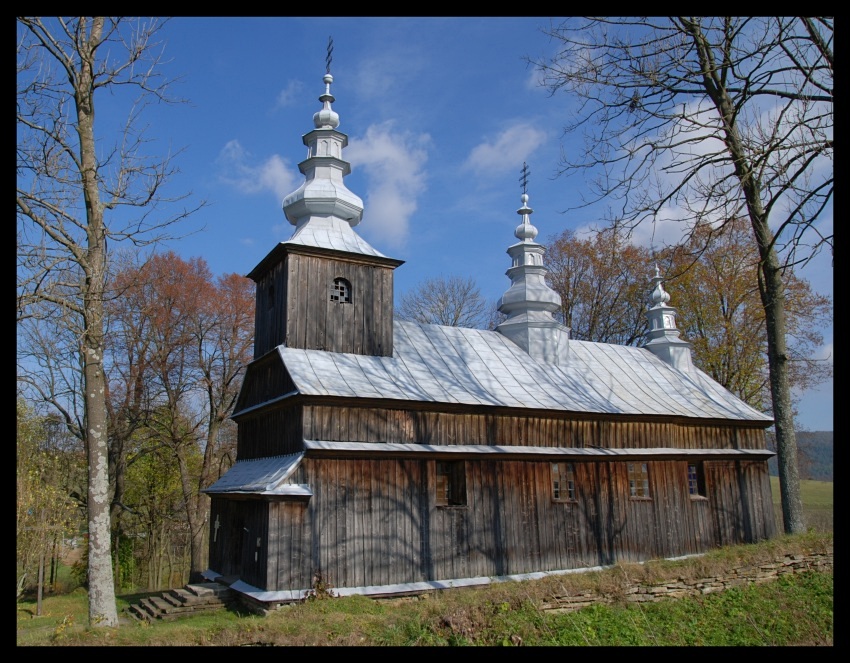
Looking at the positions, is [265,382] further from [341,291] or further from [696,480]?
[696,480]

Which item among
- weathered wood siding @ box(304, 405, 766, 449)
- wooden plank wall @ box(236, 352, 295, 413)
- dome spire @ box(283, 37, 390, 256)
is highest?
dome spire @ box(283, 37, 390, 256)

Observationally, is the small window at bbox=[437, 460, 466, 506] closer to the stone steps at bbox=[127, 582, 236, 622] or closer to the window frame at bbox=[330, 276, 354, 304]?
the window frame at bbox=[330, 276, 354, 304]

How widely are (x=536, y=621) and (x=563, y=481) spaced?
8.09 m

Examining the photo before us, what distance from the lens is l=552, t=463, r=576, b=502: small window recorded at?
56.0ft

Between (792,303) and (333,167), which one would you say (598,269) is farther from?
(333,167)

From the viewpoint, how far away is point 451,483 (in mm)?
15664

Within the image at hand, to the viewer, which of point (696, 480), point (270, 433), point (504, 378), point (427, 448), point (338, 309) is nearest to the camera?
point (427, 448)

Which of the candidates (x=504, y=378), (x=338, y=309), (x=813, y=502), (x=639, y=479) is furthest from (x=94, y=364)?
(x=813, y=502)

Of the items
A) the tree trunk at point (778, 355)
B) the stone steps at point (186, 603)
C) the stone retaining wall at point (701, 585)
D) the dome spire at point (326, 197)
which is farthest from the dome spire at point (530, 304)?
the stone steps at point (186, 603)

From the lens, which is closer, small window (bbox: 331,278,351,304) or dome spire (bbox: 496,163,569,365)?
small window (bbox: 331,278,351,304)

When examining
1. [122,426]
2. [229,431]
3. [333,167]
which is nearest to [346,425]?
[333,167]

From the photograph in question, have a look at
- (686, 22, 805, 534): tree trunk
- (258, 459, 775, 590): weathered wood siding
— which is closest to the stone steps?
(258, 459, 775, 590): weathered wood siding

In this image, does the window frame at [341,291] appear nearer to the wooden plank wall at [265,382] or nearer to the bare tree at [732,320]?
the wooden plank wall at [265,382]

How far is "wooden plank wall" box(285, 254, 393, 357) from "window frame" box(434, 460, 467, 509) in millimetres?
3369
